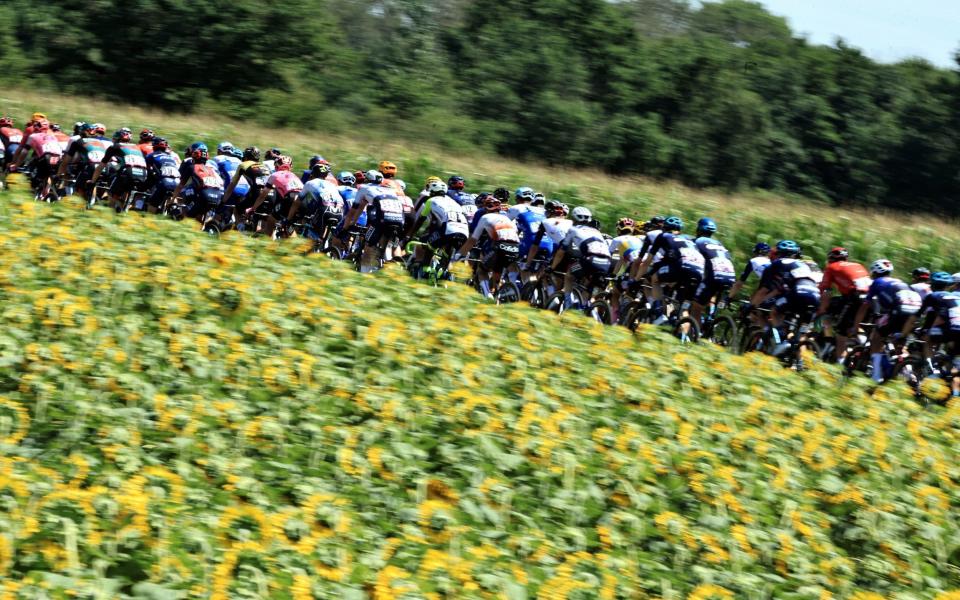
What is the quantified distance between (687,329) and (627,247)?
1.90 m

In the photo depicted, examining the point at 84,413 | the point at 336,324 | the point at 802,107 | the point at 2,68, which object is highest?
the point at 802,107

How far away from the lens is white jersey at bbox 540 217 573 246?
57.2 ft

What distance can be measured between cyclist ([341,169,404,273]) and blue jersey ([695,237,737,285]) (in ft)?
15.5

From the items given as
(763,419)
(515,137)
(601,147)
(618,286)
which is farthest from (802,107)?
(763,419)

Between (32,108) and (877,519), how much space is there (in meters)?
34.3

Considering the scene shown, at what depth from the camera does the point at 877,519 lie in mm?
8352

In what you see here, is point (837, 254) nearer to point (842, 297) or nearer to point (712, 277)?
point (842, 297)

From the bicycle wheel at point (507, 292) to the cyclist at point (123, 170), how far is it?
24.2 ft

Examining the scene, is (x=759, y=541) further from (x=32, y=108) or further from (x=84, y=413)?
(x=32, y=108)

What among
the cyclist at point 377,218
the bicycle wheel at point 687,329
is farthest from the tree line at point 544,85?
the bicycle wheel at point 687,329

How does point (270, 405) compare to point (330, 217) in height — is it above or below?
below

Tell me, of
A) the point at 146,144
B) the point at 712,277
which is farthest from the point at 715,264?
the point at 146,144

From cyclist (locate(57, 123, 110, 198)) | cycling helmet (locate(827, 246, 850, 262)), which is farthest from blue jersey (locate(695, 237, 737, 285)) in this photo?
cyclist (locate(57, 123, 110, 198))

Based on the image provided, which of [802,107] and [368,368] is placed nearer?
[368,368]
